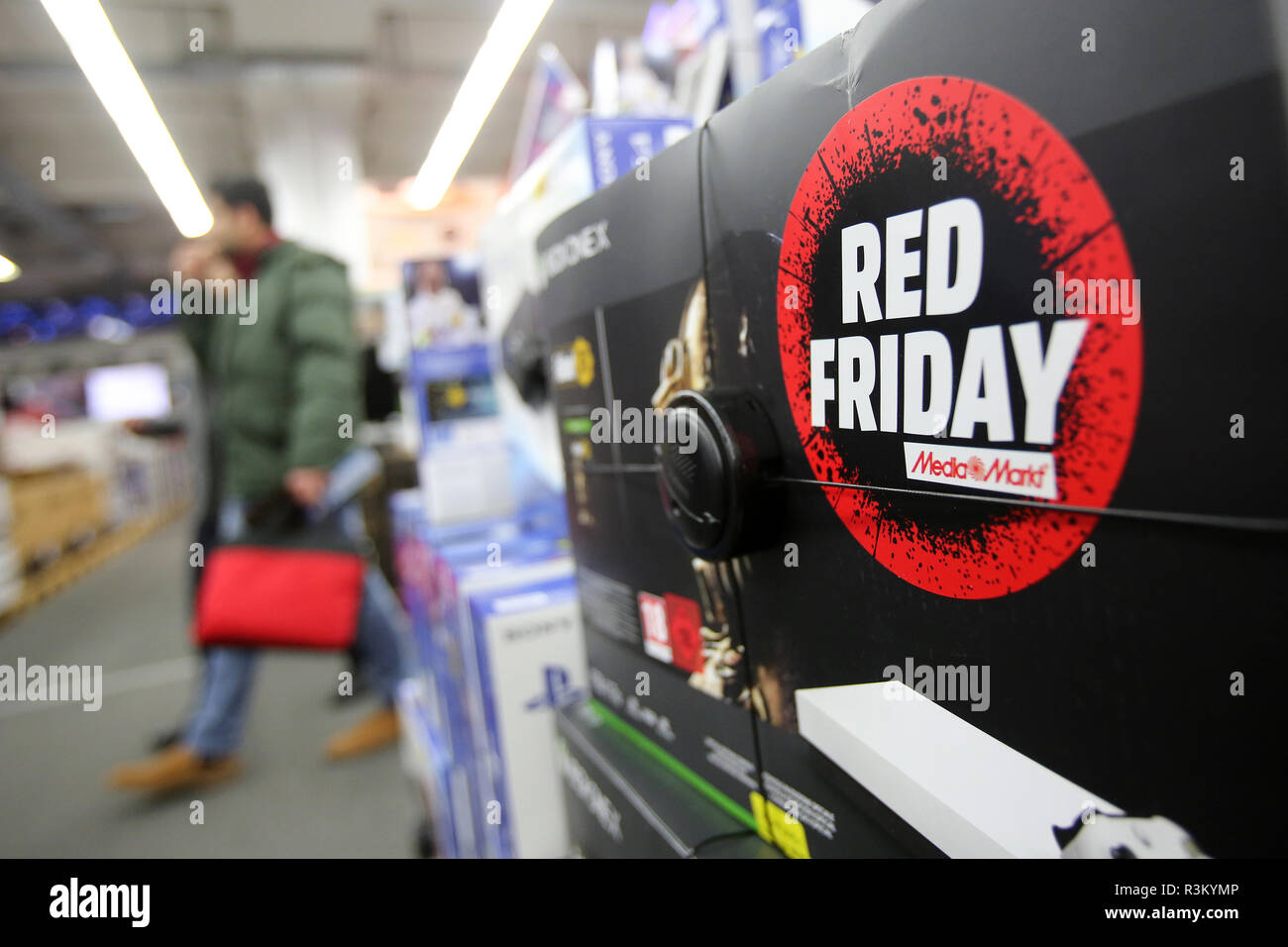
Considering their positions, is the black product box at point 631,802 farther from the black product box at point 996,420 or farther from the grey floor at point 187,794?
the grey floor at point 187,794

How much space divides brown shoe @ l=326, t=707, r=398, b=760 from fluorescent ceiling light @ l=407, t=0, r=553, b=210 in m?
1.73

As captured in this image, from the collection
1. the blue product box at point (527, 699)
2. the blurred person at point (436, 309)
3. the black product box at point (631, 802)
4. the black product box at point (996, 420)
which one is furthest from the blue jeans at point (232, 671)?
the black product box at point (996, 420)

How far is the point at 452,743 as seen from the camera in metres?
1.38

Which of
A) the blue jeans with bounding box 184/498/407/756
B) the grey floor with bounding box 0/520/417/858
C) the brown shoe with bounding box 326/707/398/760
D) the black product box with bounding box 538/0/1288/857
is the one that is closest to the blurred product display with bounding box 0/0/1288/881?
the black product box with bounding box 538/0/1288/857

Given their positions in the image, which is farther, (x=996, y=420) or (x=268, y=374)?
(x=268, y=374)

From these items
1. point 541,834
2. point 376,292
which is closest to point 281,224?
point 376,292

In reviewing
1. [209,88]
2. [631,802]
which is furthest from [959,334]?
[209,88]

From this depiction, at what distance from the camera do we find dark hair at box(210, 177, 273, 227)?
→ 5.82ft

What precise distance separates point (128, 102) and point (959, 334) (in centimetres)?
60

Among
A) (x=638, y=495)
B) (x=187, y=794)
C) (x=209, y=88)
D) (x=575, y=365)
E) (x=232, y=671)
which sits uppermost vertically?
(x=209, y=88)

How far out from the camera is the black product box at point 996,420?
0.91ft

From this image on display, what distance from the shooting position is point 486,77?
787mm

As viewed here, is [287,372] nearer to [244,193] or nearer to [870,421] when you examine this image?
[244,193]

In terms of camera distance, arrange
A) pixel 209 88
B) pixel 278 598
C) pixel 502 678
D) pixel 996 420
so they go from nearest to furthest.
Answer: pixel 996 420
pixel 502 678
pixel 278 598
pixel 209 88
